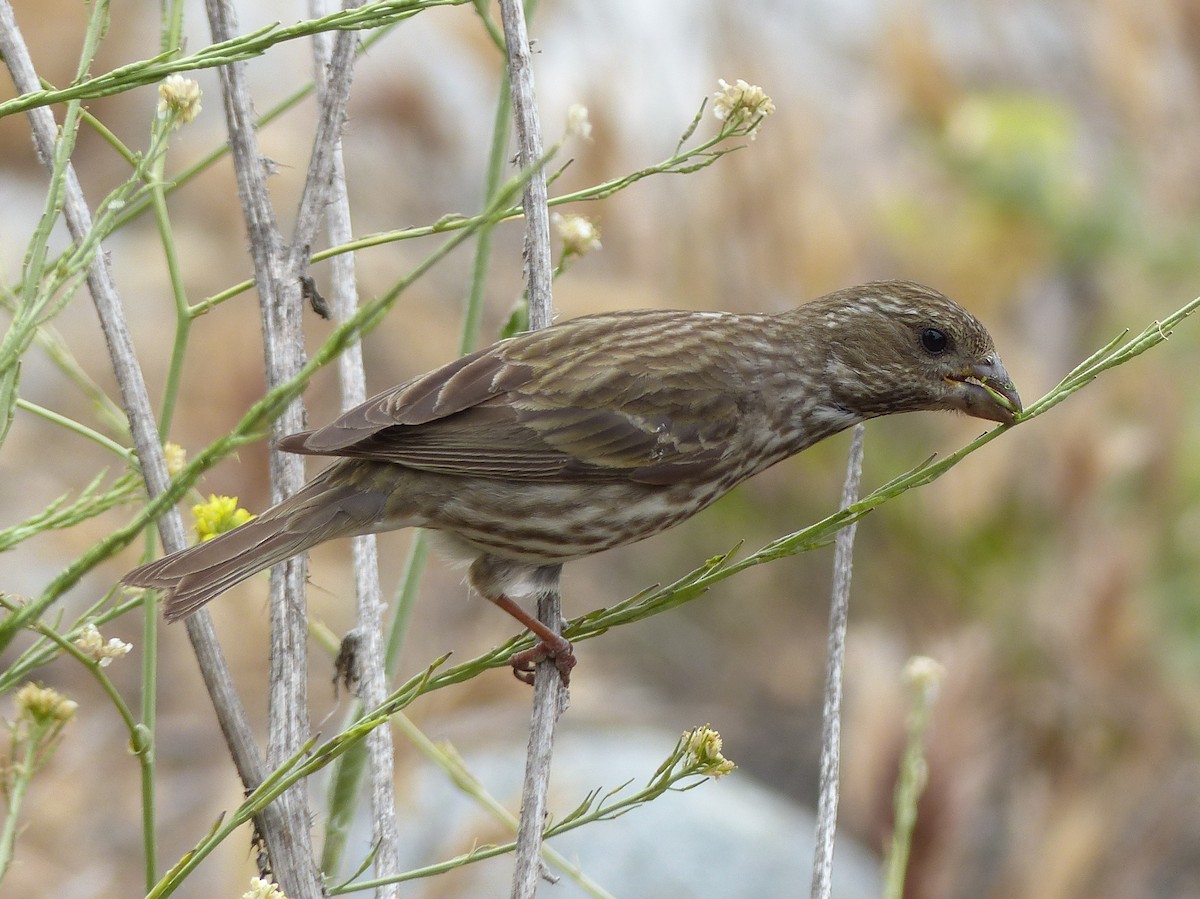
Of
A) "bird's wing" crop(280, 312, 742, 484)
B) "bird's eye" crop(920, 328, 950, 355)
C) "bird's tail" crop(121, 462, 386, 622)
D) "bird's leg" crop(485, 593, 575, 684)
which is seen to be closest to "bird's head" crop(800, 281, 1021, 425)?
"bird's eye" crop(920, 328, 950, 355)

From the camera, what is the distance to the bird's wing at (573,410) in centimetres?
369

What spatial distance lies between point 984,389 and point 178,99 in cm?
220

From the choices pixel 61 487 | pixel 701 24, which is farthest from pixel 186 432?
pixel 701 24

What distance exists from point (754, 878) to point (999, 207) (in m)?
4.01

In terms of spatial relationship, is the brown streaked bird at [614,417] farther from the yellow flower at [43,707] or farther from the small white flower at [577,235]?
the yellow flower at [43,707]

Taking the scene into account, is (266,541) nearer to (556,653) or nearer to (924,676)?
(556,653)

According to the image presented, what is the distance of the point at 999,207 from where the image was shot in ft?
27.1

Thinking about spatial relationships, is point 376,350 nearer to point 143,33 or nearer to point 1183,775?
point 143,33

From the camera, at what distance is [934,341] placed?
3.96 m

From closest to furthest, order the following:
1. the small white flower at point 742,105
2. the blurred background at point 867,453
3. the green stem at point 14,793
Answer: the green stem at point 14,793 → the small white flower at point 742,105 → the blurred background at point 867,453

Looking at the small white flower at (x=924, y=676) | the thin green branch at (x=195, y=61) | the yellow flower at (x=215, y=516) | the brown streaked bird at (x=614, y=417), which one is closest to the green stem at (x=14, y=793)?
the yellow flower at (x=215, y=516)

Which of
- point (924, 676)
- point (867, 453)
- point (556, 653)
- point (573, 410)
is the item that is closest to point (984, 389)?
point (924, 676)

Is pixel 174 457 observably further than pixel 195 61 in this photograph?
Yes

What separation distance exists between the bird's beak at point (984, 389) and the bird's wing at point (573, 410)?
0.61 meters
